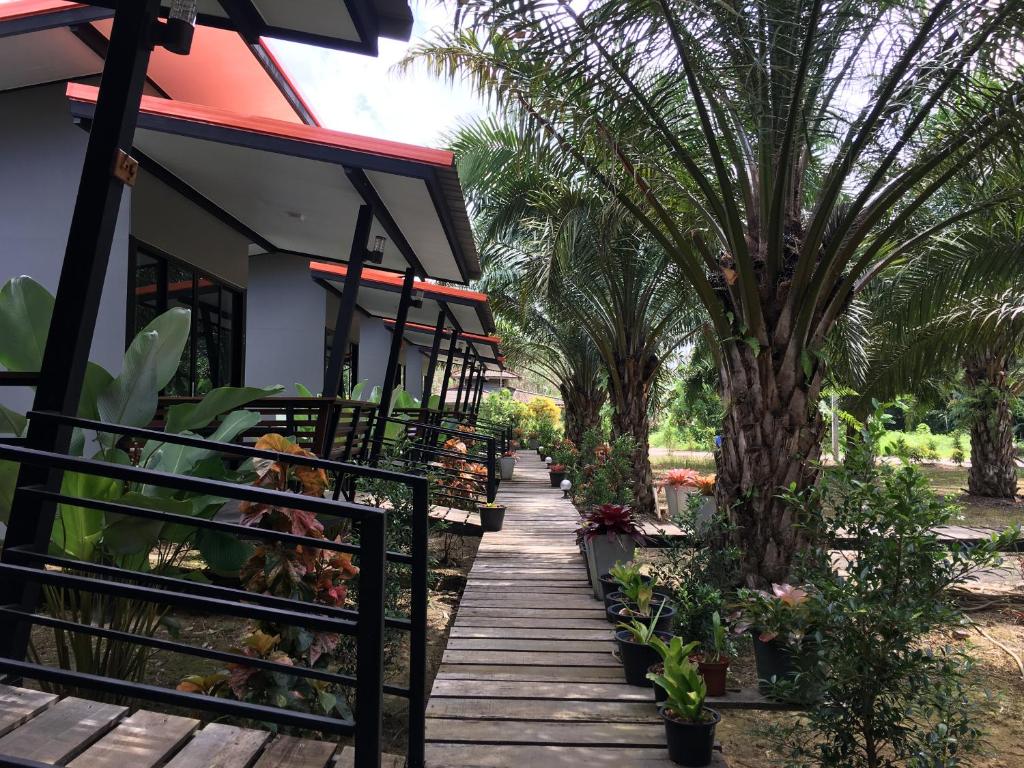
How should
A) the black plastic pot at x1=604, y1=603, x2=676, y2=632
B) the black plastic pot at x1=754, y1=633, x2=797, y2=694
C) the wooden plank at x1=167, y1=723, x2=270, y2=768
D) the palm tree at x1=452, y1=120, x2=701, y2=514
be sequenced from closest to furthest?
the wooden plank at x1=167, y1=723, x2=270, y2=768 < the black plastic pot at x1=754, y1=633, x2=797, y2=694 < the black plastic pot at x1=604, y1=603, x2=676, y2=632 < the palm tree at x1=452, y1=120, x2=701, y2=514

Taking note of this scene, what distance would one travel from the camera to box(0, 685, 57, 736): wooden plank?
230cm

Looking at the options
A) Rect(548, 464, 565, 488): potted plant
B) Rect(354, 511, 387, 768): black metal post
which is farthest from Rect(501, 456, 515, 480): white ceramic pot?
Rect(354, 511, 387, 768): black metal post

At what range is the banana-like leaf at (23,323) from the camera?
12.7ft

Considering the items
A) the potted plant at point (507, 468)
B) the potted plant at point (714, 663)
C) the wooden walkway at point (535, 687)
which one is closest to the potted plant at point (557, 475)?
the potted plant at point (507, 468)

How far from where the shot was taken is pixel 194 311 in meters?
8.30

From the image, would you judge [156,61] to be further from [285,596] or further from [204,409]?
[285,596]

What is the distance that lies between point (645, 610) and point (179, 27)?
410 centimetres

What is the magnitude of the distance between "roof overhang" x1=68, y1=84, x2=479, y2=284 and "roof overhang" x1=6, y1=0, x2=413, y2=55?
3.62 ft

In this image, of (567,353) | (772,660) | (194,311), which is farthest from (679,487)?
(772,660)

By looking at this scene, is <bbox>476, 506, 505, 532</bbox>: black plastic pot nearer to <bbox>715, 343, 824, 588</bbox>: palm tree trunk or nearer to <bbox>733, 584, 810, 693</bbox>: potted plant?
<bbox>715, 343, 824, 588</bbox>: palm tree trunk

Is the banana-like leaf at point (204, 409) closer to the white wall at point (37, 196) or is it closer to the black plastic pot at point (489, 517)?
the white wall at point (37, 196)

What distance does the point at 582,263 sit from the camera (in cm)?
1101

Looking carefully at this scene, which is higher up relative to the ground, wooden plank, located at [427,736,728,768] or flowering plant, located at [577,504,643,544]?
flowering plant, located at [577,504,643,544]

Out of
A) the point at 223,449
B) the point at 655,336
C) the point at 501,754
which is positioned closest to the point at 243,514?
the point at 223,449
